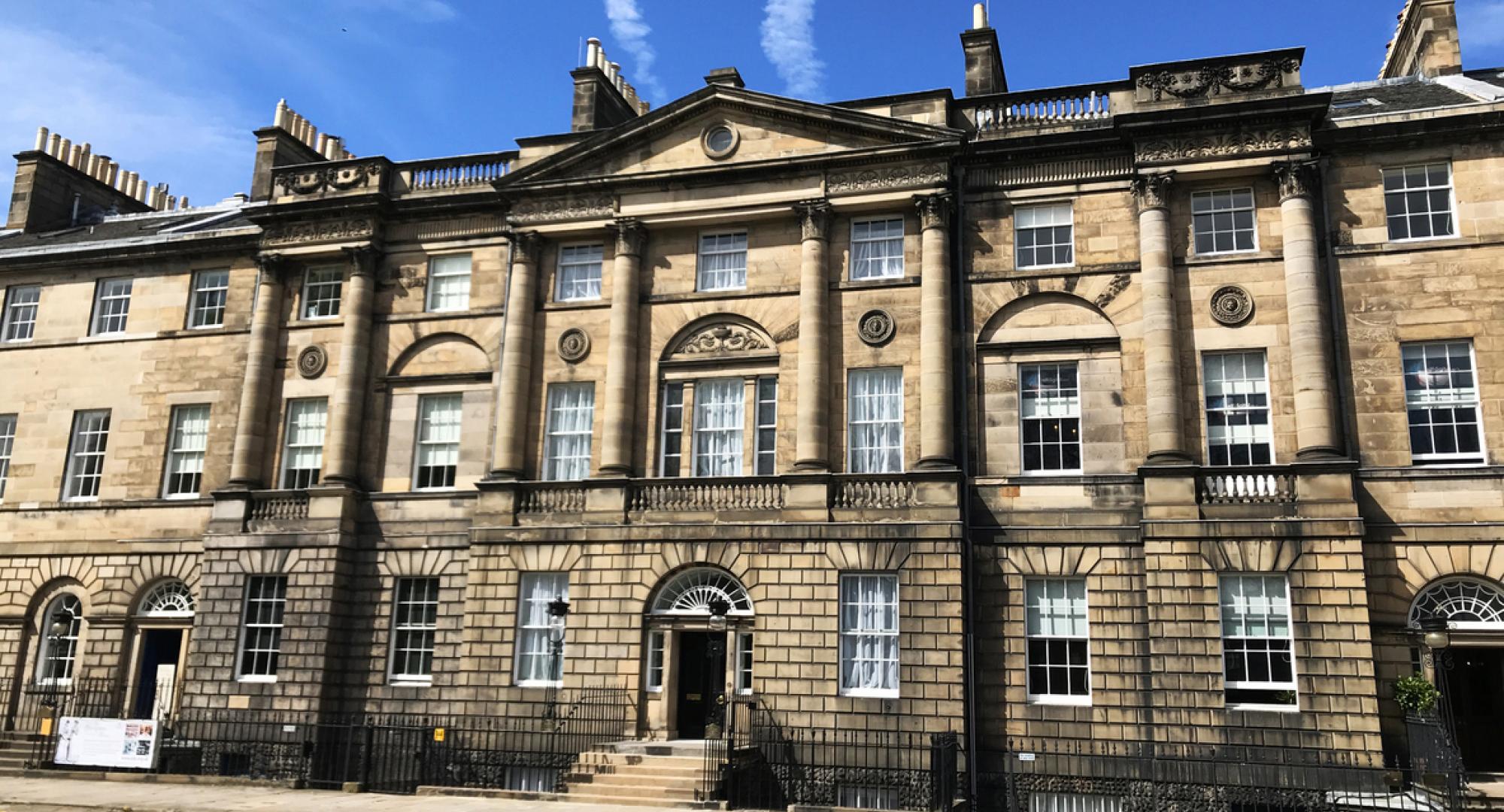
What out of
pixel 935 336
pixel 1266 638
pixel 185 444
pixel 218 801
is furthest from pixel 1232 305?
pixel 185 444

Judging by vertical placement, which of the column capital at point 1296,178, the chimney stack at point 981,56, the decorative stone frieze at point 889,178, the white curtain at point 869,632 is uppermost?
the chimney stack at point 981,56

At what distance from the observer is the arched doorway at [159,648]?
87.2 ft

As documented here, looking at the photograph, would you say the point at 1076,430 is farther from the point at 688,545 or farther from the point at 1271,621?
the point at 688,545

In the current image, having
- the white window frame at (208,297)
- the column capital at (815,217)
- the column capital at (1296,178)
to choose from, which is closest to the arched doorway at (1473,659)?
the column capital at (1296,178)

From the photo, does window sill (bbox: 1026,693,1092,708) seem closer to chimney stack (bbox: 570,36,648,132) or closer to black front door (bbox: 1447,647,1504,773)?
black front door (bbox: 1447,647,1504,773)

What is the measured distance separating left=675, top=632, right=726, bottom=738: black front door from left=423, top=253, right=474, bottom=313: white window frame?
373 inches

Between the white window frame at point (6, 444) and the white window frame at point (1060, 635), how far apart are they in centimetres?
2454

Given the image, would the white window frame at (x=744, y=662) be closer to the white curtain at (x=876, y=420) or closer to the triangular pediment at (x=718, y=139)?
the white curtain at (x=876, y=420)

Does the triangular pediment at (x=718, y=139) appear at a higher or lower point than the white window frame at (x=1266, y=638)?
higher

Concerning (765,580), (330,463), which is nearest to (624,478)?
(765,580)

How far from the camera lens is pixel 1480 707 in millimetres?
20609

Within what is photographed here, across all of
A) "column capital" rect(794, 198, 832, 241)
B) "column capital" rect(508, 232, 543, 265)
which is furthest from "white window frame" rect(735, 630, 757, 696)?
"column capital" rect(508, 232, 543, 265)

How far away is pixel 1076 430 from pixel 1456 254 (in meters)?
7.37

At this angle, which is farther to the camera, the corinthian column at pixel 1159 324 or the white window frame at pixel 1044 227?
the white window frame at pixel 1044 227
